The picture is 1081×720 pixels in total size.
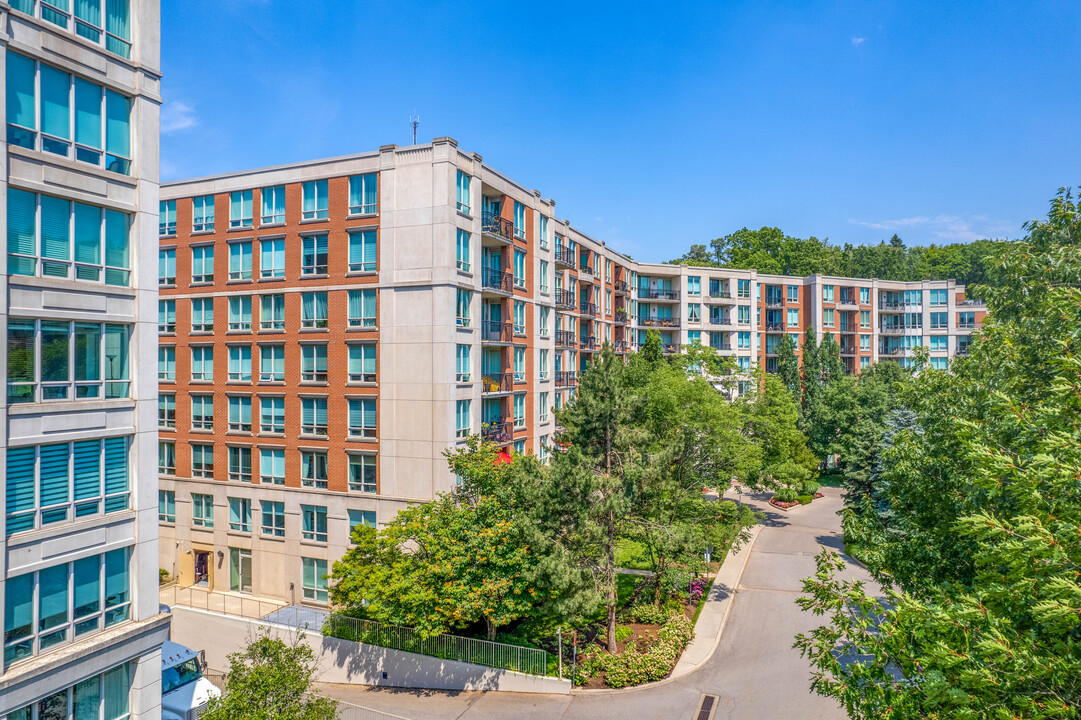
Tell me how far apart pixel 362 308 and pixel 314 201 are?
632cm

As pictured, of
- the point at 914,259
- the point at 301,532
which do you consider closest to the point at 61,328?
the point at 301,532

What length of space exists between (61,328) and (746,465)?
29417 mm

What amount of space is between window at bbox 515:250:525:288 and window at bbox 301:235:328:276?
1074 centimetres

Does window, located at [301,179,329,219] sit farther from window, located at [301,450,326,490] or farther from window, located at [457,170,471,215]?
window, located at [301,450,326,490]

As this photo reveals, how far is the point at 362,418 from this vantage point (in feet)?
100

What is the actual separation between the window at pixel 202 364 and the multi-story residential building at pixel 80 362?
20970 millimetres

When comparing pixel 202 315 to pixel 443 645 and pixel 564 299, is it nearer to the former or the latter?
pixel 564 299

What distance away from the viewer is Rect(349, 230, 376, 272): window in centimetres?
3041

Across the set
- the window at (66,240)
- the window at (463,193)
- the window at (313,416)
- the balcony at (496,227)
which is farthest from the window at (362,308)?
the window at (66,240)

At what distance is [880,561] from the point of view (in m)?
14.0

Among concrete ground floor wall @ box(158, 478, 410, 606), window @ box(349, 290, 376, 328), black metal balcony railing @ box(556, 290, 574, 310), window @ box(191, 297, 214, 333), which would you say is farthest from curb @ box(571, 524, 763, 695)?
window @ box(191, 297, 214, 333)

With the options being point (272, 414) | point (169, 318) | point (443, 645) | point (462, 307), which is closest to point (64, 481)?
point (443, 645)

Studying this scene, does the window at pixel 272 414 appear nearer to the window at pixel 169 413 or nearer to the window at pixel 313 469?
the window at pixel 313 469

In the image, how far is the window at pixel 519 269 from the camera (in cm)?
3619
